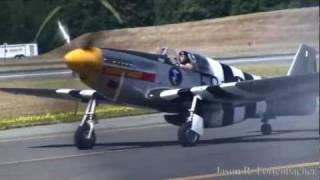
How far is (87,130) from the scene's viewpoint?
26.9ft

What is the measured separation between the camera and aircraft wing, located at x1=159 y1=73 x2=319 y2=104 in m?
3.76

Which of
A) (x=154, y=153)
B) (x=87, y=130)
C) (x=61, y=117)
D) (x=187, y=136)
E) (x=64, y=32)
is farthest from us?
(x=187, y=136)

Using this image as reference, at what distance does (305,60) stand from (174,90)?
7032mm

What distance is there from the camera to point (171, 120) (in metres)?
11.7

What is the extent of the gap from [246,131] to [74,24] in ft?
19.5

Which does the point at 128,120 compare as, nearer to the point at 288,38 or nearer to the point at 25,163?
the point at 25,163

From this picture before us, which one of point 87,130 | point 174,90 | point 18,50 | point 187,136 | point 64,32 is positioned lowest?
point 187,136

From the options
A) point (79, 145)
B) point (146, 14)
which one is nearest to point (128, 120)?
point (79, 145)

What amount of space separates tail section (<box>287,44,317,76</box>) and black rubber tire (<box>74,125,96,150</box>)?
13.0 feet

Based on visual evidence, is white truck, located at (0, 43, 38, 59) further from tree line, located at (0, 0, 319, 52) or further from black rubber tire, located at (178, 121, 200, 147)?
black rubber tire, located at (178, 121, 200, 147)

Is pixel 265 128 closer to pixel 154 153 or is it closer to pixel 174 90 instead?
Result: pixel 154 153

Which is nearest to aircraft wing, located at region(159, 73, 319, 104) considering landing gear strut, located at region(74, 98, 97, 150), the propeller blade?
the propeller blade

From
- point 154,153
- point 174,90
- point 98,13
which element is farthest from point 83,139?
point 98,13

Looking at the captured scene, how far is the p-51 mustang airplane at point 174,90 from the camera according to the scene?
741 centimetres
